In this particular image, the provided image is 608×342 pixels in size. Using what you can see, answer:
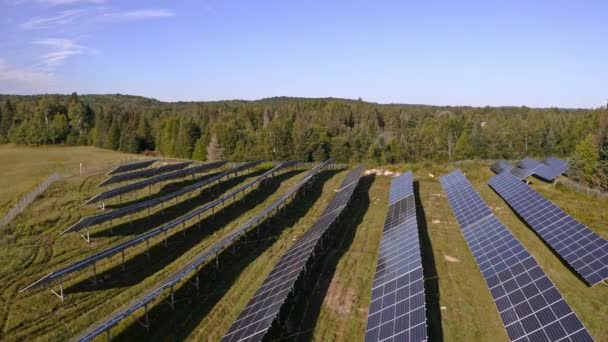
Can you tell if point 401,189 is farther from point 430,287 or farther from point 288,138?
point 288,138

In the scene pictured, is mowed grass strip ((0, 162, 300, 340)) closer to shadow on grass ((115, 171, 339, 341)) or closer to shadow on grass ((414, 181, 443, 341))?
shadow on grass ((115, 171, 339, 341))

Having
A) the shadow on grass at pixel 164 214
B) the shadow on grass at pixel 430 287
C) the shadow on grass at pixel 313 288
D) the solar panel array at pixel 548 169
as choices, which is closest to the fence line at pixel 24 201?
the shadow on grass at pixel 164 214

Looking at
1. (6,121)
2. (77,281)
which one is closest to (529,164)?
(77,281)

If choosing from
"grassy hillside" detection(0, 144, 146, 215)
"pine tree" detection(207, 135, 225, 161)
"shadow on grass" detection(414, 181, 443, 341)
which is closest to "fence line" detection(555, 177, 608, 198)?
"shadow on grass" detection(414, 181, 443, 341)

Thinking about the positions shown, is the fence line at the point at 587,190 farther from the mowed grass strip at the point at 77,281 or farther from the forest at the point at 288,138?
the forest at the point at 288,138

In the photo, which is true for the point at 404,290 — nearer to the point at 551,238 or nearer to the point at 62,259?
the point at 551,238

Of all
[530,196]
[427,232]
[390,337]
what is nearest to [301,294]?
[390,337]
